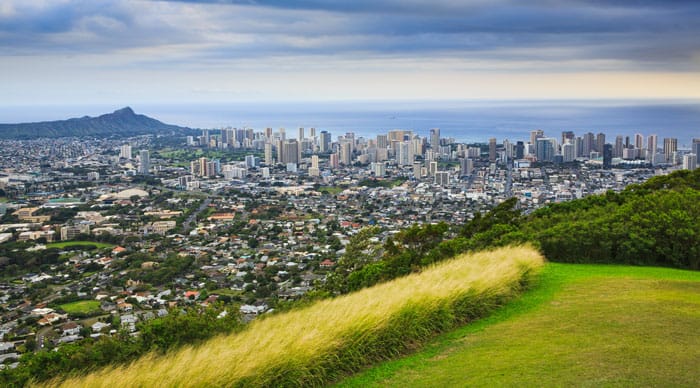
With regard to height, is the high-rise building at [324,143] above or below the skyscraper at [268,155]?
above

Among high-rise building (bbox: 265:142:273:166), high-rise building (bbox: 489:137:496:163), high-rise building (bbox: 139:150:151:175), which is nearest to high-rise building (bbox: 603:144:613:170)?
high-rise building (bbox: 489:137:496:163)

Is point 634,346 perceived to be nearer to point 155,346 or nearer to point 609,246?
point 155,346

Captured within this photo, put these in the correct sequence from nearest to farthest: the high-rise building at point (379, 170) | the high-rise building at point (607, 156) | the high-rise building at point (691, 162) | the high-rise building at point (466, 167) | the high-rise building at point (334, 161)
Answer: the high-rise building at point (691, 162)
the high-rise building at point (607, 156)
the high-rise building at point (466, 167)
the high-rise building at point (379, 170)
the high-rise building at point (334, 161)

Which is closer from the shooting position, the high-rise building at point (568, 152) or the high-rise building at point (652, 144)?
the high-rise building at point (652, 144)

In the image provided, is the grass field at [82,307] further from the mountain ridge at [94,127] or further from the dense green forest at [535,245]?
the mountain ridge at [94,127]

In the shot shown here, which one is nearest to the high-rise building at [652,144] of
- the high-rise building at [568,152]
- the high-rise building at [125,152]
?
the high-rise building at [568,152]

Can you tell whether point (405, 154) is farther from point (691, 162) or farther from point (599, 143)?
point (691, 162)

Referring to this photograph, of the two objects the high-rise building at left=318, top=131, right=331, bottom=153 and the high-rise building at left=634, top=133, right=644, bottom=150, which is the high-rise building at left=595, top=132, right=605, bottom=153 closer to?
the high-rise building at left=634, top=133, right=644, bottom=150

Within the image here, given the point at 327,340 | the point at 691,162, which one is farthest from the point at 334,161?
the point at 327,340
